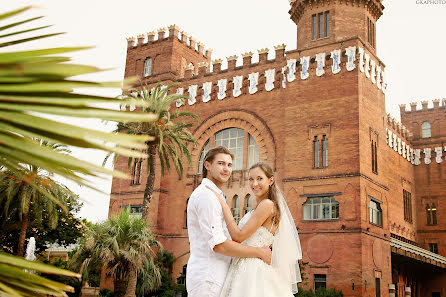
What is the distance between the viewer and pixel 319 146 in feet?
78.8

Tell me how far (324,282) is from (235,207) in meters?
6.55

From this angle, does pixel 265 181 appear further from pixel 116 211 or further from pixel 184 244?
pixel 116 211

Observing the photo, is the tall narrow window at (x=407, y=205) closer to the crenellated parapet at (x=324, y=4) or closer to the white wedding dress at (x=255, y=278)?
the crenellated parapet at (x=324, y=4)

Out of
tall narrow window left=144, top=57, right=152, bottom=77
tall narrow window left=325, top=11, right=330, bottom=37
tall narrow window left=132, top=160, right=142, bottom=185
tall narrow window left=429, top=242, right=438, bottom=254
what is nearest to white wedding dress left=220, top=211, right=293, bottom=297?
tall narrow window left=325, top=11, right=330, bottom=37

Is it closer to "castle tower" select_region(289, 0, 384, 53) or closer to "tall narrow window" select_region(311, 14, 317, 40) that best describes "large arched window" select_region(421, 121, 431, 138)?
"castle tower" select_region(289, 0, 384, 53)

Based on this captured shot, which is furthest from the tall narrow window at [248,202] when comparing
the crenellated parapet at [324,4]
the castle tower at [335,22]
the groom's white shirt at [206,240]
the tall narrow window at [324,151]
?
the groom's white shirt at [206,240]

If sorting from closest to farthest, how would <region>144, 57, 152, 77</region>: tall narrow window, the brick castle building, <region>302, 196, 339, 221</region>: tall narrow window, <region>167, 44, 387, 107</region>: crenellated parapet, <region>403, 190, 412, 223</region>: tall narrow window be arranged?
the brick castle building
<region>302, 196, 339, 221</region>: tall narrow window
<region>167, 44, 387, 107</region>: crenellated parapet
<region>144, 57, 152, 77</region>: tall narrow window
<region>403, 190, 412, 223</region>: tall narrow window

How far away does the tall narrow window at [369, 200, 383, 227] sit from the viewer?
2350cm

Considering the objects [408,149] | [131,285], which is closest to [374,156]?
[408,149]

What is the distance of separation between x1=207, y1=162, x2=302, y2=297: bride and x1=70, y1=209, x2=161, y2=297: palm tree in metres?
15.9

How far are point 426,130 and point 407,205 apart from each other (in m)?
7.08

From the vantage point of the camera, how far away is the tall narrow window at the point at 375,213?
23505 mm

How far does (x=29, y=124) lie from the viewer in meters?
1.17

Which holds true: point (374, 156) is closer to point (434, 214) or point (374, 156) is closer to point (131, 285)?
point (434, 214)
